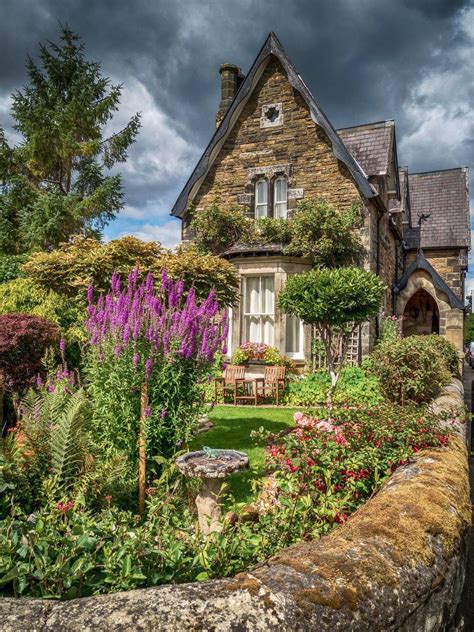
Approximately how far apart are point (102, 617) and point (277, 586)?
0.64m

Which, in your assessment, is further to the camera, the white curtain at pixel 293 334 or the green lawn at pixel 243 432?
the white curtain at pixel 293 334

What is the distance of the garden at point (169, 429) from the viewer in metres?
2.38

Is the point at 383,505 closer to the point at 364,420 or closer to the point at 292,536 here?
the point at 292,536

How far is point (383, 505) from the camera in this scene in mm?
2602

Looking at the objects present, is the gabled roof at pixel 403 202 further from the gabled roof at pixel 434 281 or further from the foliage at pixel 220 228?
the foliage at pixel 220 228

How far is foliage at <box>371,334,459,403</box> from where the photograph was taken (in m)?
8.84

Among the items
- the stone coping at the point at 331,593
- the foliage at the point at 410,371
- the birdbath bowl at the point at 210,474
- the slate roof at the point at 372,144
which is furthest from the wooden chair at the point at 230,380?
the stone coping at the point at 331,593

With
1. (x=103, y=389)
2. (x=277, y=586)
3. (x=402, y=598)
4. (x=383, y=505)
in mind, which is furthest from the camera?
(x=103, y=389)

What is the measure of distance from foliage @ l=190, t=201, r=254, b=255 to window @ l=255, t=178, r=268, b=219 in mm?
458

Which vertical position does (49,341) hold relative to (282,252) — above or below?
below

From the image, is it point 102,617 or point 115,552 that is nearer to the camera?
Answer: point 102,617

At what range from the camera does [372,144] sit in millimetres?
14359

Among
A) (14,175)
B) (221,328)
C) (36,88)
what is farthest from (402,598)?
(36,88)

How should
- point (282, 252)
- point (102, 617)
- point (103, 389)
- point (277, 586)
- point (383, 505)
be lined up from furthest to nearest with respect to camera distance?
point (282, 252), point (103, 389), point (383, 505), point (277, 586), point (102, 617)
